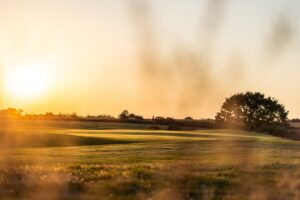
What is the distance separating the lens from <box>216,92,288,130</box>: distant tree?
163500 mm

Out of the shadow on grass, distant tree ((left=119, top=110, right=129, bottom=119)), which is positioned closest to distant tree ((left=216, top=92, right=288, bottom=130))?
distant tree ((left=119, top=110, right=129, bottom=119))

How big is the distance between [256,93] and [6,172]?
5586 inches

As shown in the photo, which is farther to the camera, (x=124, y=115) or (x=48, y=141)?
(x=124, y=115)

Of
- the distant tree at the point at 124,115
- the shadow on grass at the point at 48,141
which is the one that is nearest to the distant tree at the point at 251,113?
the distant tree at the point at 124,115

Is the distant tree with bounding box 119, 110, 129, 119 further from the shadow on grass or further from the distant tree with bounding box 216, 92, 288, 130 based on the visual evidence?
the shadow on grass

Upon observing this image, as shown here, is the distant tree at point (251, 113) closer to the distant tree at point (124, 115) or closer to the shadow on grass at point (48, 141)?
the distant tree at point (124, 115)

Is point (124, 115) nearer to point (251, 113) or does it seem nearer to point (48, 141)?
point (251, 113)

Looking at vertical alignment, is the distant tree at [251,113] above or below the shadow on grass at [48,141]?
above

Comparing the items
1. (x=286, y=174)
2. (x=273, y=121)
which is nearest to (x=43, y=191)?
(x=286, y=174)

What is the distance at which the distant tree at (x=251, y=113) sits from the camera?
536 feet

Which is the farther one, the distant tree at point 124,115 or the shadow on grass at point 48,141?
the distant tree at point 124,115

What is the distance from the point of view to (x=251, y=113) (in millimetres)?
165875

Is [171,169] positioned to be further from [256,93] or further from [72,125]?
[256,93]

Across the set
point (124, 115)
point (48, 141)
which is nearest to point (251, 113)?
point (124, 115)
